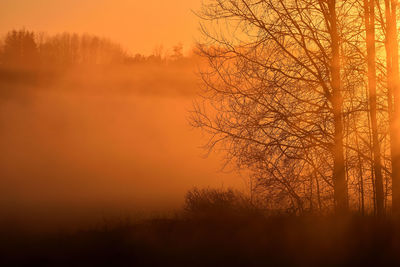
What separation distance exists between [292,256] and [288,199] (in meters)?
2.44

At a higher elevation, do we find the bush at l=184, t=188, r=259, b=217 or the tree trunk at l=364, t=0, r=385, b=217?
the tree trunk at l=364, t=0, r=385, b=217

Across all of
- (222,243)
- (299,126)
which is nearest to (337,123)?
(299,126)

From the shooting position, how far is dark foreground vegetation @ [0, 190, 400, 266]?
6414 millimetres

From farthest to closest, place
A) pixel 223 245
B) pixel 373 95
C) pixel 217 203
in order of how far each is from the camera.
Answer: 1. pixel 217 203
2. pixel 373 95
3. pixel 223 245

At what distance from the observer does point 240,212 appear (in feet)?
28.2

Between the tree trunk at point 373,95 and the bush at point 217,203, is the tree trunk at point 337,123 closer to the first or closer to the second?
the tree trunk at point 373,95

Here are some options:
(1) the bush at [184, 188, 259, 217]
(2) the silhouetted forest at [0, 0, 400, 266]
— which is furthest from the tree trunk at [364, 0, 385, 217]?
(1) the bush at [184, 188, 259, 217]

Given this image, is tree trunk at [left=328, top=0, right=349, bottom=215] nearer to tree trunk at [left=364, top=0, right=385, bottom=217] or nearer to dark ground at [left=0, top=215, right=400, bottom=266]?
tree trunk at [left=364, top=0, right=385, bottom=217]

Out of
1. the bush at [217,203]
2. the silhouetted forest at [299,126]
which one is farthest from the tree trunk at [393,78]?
the bush at [217,203]

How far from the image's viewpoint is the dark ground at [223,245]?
641 cm

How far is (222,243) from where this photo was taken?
22.9 ft

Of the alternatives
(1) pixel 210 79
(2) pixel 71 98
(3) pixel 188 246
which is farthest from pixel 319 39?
(2) pixel 71 98

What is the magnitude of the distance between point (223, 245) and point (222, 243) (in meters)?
0.07

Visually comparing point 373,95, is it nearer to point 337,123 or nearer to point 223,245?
point 337,123
